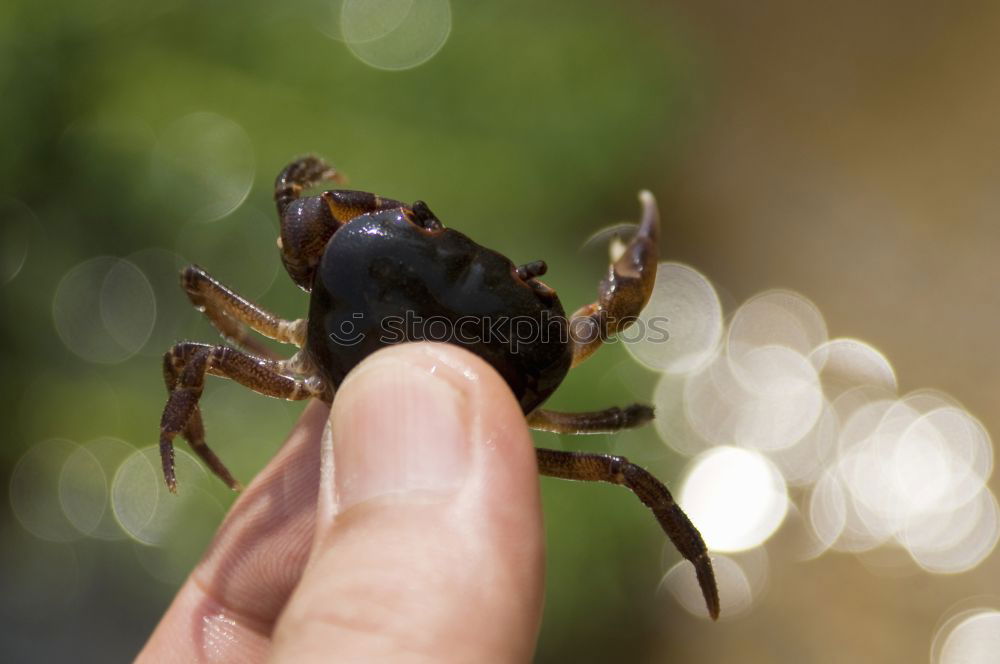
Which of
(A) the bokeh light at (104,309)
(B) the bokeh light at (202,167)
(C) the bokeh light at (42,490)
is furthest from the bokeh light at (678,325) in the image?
(C) the bokeh light at (42,490)

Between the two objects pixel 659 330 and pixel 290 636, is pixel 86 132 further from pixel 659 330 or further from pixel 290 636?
pixel 290 636

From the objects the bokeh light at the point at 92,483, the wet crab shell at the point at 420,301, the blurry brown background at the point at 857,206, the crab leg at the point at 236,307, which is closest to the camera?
the wet crab shell at the point at 420,301

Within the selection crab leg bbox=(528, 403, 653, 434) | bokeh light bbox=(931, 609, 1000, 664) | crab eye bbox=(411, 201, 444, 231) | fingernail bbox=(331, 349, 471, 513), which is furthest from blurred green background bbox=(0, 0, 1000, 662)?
fingernail bbox=(331, 349, 471, 513)

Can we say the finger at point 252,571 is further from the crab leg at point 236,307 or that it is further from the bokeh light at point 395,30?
the bokeh light at point 395,30

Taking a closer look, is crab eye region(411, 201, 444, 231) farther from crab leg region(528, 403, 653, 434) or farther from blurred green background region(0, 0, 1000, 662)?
blurred green background region(0, 0, 1000, 662)

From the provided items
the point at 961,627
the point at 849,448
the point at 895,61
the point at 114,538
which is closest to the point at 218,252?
the point at 114,538

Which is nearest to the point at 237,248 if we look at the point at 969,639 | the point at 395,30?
the point at 395,30
